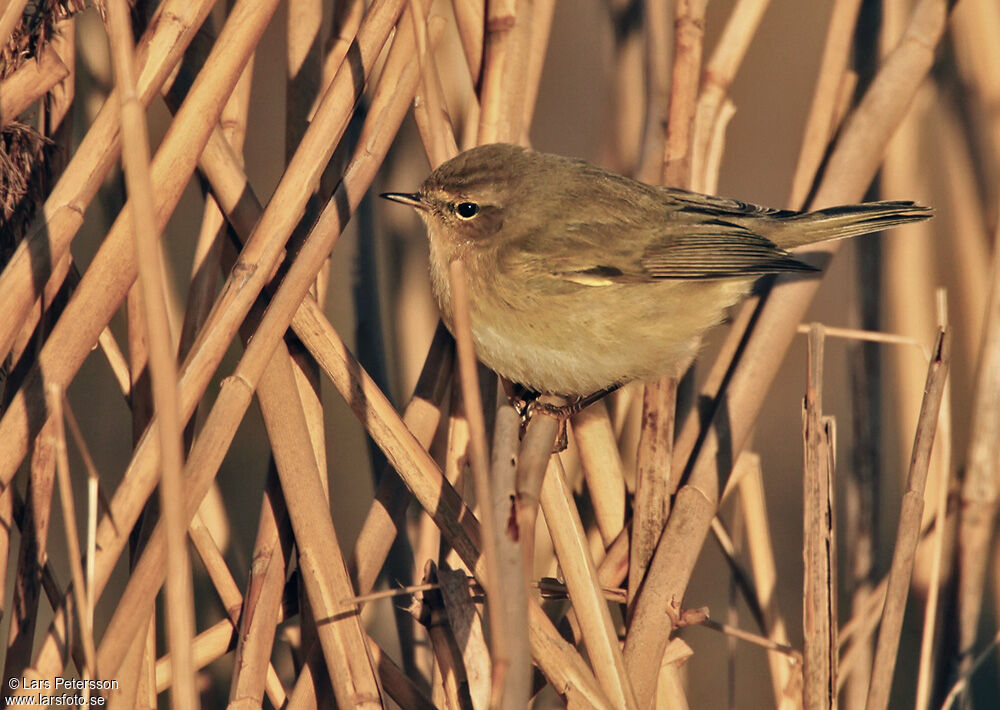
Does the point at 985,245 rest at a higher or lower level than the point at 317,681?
higher

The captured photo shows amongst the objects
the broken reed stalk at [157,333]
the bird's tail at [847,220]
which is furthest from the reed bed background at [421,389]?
the bird's tail at [847,220]

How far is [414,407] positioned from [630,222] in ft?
2.81

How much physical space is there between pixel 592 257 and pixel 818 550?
110 cm

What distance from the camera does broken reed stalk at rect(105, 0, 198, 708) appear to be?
4.22 ft

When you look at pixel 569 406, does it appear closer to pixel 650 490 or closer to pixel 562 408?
pixel 562 408

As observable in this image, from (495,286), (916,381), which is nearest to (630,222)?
(495,286)

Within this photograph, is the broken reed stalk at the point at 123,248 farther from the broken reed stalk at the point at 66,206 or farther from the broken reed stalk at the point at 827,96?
the broken reed stalk at the point at 827,96

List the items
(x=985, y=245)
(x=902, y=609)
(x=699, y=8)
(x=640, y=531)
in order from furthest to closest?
(x=985, y=245), (x=699, y=8), (x=640, y=531), (x=902, y=609)

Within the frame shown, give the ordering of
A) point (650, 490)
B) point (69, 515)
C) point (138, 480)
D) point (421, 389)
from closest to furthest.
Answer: point (69, 515), point (138, 480), point (650, 490), point (421, 389)

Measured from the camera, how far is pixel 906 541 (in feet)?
6.25

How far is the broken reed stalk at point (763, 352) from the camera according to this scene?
2141 millimetres

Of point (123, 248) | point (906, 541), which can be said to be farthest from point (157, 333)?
point (906, 541)

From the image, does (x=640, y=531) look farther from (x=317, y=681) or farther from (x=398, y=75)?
(x=398, y=75)

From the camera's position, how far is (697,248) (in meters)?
2.71
